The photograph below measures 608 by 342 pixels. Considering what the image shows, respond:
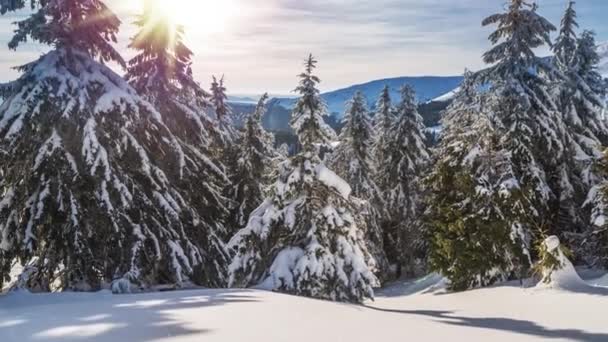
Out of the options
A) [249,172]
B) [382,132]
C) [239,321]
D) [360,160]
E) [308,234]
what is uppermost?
[382,132]

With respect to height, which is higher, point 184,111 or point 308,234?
point 184,111

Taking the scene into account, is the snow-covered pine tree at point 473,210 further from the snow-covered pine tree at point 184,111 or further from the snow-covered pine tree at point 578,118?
the snow-covered pine tree at point 184,111

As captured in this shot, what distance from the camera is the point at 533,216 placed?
18094mm

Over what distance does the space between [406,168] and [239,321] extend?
2672cm

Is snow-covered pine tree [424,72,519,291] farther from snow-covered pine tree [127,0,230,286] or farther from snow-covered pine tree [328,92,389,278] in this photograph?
snow-covered pine tree [328,92,389,278]

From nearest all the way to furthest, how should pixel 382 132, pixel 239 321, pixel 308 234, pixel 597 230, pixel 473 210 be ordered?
pixel 239 321 → pixel 308 234 → pixel 597 230 → pixel 473 210 → pixel 382 132

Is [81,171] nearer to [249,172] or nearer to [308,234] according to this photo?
[308,234]

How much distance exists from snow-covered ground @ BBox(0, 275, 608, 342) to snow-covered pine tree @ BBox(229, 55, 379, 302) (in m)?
3.49

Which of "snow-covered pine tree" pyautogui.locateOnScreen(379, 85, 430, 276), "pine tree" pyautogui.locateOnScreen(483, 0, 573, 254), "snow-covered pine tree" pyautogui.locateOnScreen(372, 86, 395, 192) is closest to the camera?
"pine tree" pyautogui.locateOnScreen(483, 0, 573, 254)

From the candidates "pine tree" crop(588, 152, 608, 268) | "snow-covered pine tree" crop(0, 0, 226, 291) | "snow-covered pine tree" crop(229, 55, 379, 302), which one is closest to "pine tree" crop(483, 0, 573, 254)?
"pine tree" crop(588, 152, 608, 268)

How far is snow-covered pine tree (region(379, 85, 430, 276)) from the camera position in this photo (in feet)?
103

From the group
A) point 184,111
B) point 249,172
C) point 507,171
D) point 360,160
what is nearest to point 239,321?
point 184,111

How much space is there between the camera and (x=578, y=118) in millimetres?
20766

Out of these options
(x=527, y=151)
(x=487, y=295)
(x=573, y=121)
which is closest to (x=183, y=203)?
(x=487, y=295)
